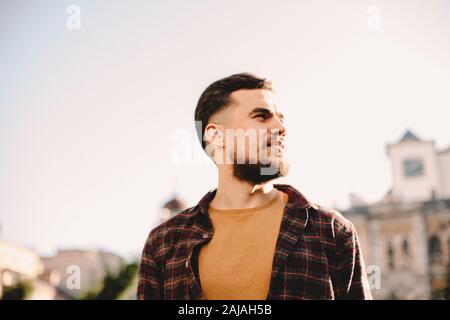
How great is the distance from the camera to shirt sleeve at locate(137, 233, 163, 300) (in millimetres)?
2828

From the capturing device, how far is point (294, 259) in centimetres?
255

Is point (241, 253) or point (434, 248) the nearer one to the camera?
point (241, 253)

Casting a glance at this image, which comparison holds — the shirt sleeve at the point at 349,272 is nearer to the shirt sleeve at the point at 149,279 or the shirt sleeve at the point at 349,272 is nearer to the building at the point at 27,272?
the shirt sleeve at the point at 149,279

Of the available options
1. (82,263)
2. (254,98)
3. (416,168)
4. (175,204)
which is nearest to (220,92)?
(254,98)

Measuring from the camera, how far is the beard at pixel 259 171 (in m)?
2.76

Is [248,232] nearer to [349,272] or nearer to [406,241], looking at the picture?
[349,272]

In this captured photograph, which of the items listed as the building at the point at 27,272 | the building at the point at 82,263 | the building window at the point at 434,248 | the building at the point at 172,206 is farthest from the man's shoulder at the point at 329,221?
the building at the point at 82,263

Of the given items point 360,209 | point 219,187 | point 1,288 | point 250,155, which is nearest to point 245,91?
point 250,155

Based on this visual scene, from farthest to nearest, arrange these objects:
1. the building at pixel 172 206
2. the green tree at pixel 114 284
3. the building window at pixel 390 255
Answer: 1. the building at pixel 172 206
2. the building window at pixel 390 255
3. the green tree at pixel 114 284

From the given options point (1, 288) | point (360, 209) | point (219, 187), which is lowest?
point (1, 288)

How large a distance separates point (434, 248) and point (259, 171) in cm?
3436

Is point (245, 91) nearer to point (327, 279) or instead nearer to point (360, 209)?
point (327, 279)
